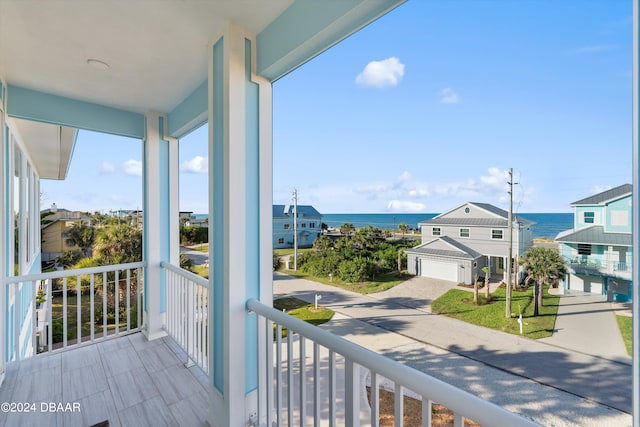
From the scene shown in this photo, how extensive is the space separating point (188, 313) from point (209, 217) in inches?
44.7

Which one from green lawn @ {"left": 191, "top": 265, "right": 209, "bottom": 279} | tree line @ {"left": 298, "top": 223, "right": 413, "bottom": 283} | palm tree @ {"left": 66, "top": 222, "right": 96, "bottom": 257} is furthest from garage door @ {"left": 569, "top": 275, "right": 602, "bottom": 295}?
palm tree @ {"left": 66, "top": 222, "right": 96, "bottom": 257}

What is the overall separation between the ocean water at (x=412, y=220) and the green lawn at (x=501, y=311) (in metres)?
0.21

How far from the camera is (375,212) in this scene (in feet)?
4.25

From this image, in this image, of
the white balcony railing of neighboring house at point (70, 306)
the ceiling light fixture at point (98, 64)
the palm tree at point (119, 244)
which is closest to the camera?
the ceiling light fixture at point (98, 64)

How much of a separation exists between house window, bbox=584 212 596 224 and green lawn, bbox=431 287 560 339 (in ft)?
0.85

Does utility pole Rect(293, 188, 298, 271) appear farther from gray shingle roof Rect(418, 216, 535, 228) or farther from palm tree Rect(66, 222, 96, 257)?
palm tree Rect(66, 222, 96, 257)

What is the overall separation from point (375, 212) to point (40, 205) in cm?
685

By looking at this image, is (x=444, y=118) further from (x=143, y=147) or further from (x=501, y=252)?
(x=143, y=147)

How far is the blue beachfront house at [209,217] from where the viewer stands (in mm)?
1361

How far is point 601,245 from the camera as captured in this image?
2.58 ft

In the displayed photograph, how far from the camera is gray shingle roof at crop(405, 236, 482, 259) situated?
1.07 meters

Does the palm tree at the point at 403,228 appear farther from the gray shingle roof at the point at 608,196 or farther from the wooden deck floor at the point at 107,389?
the wooden deck floor at the point at 107,389

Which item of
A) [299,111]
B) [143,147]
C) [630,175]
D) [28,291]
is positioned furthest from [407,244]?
[28,291]

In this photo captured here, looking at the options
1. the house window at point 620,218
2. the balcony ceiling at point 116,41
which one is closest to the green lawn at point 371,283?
the house window at point 620,218
